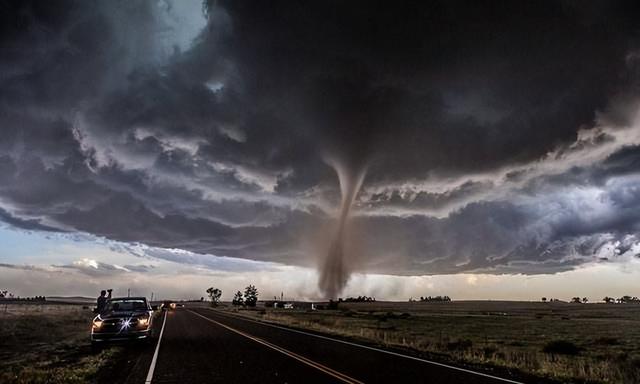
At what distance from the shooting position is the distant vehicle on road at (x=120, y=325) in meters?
18.6

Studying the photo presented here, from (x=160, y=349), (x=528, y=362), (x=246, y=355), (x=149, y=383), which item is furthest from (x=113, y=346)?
(x=528, y=362)

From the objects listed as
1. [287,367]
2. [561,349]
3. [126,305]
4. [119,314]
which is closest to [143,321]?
[119,314]

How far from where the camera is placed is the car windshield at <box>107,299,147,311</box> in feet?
67.1

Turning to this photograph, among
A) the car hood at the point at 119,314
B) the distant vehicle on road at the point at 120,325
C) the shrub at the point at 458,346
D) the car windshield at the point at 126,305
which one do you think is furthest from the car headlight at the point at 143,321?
the shrub at the point at 458,346

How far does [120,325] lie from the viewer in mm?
18781

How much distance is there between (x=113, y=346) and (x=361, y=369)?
13.1m

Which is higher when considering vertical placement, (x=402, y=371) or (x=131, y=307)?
(x=131, y=307)

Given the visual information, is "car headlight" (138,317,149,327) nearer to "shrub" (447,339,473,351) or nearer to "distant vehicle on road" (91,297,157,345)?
"distant vehicle on road" (91,297,157,345)

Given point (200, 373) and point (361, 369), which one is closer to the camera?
point (200, 373)

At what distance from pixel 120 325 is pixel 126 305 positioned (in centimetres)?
255

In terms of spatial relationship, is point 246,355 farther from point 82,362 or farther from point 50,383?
point 50,383

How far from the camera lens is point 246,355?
16.5m

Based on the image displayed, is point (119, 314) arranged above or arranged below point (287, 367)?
above

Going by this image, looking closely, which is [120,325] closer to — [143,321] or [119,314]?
[119,314]
